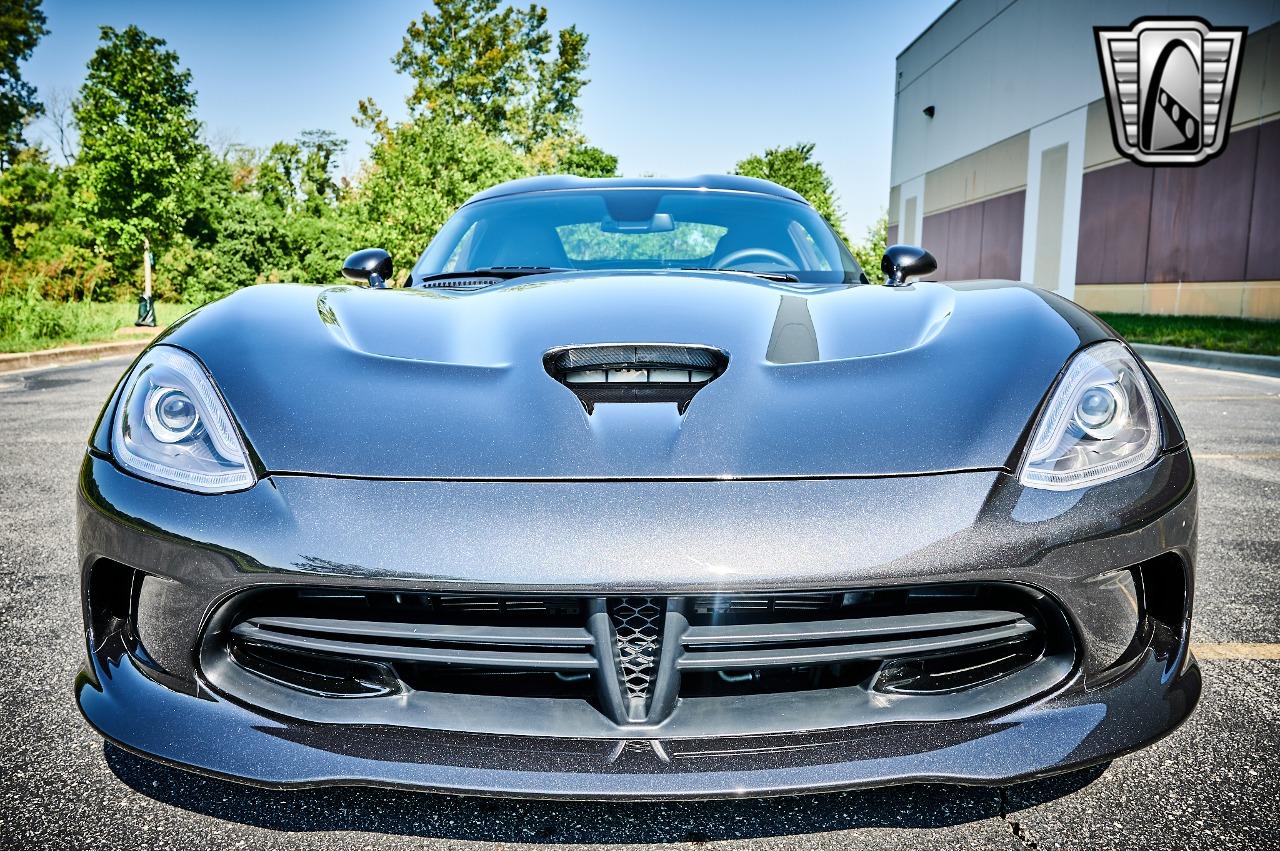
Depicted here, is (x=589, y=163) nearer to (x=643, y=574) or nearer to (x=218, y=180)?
(x=218, y=180)

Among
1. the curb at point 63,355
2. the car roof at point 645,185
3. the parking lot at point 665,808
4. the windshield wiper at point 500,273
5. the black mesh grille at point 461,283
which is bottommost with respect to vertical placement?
the parking lot at point 665,808

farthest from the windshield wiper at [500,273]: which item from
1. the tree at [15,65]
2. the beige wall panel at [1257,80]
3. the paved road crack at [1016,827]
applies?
the tree at [15,65]

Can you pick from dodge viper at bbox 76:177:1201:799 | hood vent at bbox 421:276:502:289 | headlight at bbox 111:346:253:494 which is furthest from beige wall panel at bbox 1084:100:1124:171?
headlight at bbox 111:346:253:494

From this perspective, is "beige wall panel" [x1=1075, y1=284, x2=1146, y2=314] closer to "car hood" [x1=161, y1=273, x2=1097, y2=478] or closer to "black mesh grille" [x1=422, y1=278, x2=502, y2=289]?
"black mesh grille" [x1=422, y1=278, x2=502, y2=289]

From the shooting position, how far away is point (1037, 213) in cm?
2505

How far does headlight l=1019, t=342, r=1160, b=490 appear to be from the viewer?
139 cm

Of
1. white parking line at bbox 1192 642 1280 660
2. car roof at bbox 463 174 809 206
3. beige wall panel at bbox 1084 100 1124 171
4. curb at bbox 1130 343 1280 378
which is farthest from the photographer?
beige wall panel at bbox 1084 100 1124 171

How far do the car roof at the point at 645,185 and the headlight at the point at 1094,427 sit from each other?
5.81 feet

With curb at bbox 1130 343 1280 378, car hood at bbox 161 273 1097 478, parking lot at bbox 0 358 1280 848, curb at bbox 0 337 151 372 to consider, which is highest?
car hood at bbox 161 273 1097 478

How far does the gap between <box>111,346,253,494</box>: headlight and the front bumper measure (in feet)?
0.14

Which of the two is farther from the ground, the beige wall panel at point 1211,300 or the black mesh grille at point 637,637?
the beige wall panel at point 1211,300

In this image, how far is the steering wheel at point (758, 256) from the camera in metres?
2.82

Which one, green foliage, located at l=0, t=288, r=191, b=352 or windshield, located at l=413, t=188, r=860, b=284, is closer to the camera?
windshield, located at l=413, t=188, r=860, b=284

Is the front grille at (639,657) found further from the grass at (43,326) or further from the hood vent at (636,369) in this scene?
the grass at (43,326)
